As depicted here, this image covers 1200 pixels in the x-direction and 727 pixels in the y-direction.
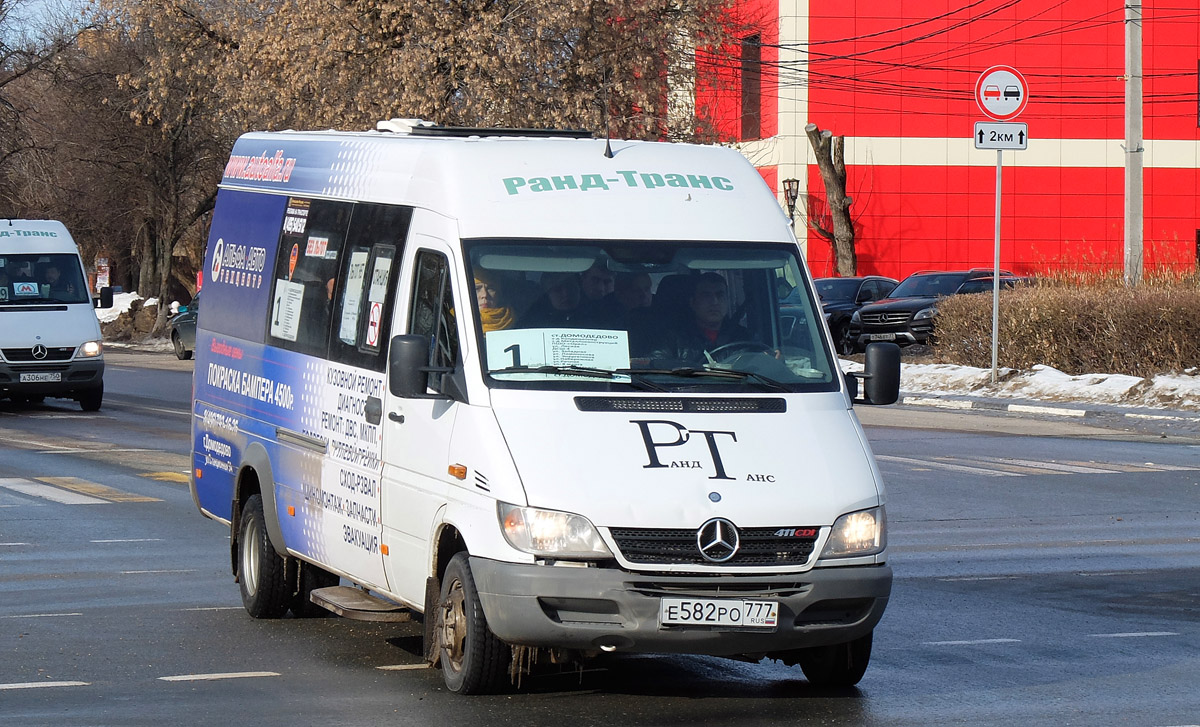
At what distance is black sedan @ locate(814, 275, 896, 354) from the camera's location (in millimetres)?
35750

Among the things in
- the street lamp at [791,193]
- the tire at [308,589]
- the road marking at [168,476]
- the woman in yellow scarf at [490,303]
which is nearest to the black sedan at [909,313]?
the street lamp at [791,193]

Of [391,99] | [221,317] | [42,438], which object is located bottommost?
[42,438]

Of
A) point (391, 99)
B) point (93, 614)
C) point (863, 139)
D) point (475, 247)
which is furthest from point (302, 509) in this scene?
point (863, 139)

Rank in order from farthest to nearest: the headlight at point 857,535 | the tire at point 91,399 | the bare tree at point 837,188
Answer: the bare tree at point 837,188 < the tire at point 91,399 < the headlight at point 857,535

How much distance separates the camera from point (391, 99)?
32.5 m

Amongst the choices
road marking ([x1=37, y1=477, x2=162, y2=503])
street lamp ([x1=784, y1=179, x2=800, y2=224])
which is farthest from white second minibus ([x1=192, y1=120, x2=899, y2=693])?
street lamp ([x1=784, y1=179, x2=800, y2=224])

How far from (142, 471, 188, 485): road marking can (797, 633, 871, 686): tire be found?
9.16 meters

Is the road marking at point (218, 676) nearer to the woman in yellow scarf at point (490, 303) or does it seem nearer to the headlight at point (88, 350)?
the woman in yellow scarf at point (490, 303)

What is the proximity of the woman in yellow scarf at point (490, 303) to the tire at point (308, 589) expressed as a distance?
232 centimetres

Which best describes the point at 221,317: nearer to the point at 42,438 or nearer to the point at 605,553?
the point at 605,553

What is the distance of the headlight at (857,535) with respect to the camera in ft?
22.4

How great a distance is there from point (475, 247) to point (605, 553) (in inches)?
63.7

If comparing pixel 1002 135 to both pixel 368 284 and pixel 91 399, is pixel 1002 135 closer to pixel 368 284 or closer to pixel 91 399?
pixel 91 399

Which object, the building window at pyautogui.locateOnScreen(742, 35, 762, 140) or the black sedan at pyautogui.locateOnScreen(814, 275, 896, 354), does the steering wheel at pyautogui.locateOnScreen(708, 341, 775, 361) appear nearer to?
the black sedan at pyautogui.locateOnScreen(814, 275, 896, 354)
